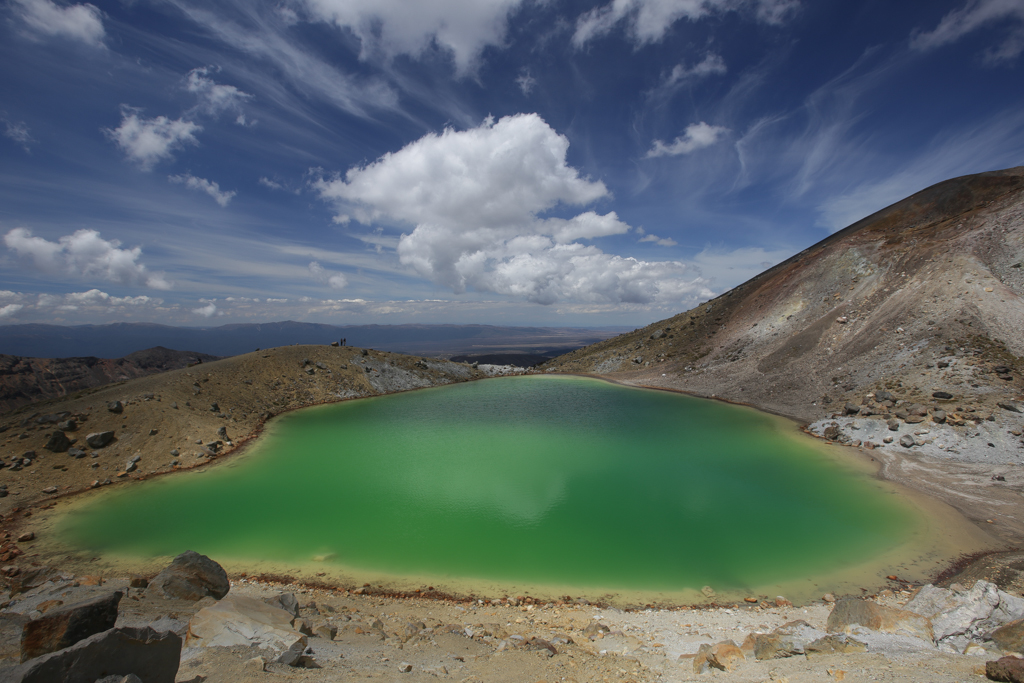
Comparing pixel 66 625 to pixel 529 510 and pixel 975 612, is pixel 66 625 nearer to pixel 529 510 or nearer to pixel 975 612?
pixel 529 510

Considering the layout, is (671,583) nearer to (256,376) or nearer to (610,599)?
(610,599)

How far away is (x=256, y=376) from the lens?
34.6 metres

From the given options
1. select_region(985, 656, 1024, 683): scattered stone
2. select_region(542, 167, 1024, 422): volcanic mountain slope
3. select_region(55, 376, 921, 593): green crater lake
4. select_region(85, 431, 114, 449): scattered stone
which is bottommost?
select_region(55, 376, 921, 593): green crater lake

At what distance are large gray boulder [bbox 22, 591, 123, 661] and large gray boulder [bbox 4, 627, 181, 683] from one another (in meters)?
0.52

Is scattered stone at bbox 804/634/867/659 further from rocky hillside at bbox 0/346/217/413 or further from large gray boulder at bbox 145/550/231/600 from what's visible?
rocky hillside at bbox 0/346/217/413

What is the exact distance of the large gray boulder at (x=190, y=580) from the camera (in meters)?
8.73

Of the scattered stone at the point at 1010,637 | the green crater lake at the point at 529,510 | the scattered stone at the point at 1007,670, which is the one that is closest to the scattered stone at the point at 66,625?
the green crater lake at the point at 529,510

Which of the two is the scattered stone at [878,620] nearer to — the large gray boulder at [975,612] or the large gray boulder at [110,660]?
the large gray boulder at [975,612]

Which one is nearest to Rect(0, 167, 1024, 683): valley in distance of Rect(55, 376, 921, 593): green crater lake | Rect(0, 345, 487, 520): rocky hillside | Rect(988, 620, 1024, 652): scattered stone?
Rect(988, 620, 1024, 652): scattered stone

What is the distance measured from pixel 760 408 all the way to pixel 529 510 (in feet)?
78.6

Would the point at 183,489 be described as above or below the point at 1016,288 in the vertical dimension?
below

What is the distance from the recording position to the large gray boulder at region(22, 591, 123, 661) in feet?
16.4

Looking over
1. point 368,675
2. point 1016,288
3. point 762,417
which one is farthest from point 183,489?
point 1016,288

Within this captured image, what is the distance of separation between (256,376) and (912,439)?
45.4m
